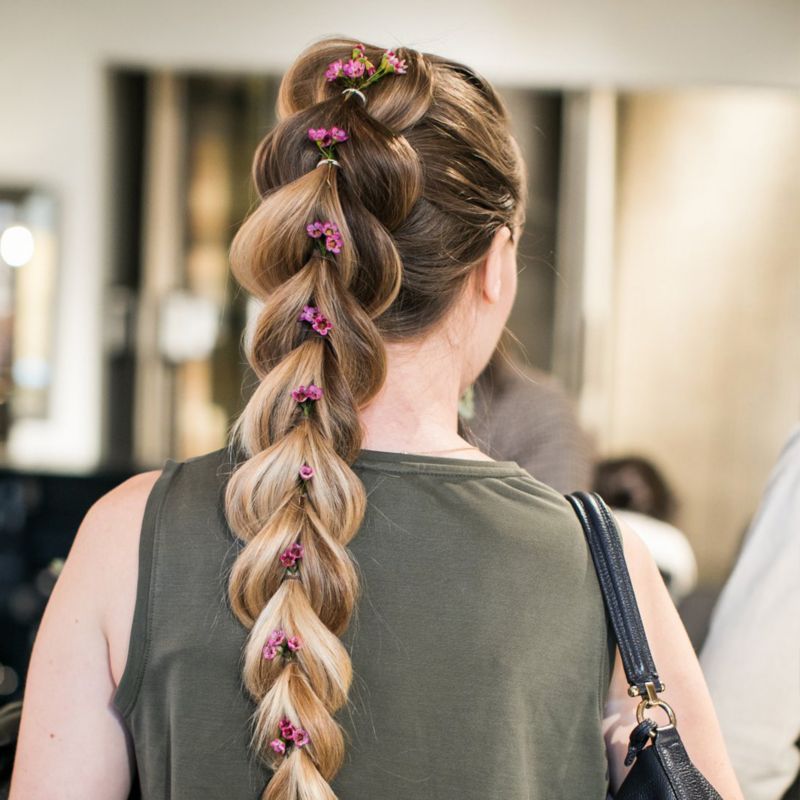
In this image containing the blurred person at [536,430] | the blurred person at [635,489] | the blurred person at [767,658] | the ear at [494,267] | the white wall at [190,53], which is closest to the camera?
the ear at [494,267]

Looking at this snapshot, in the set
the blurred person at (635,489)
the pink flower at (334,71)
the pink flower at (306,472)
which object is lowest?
the blurred person at (635,489)

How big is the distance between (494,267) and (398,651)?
1.23ft

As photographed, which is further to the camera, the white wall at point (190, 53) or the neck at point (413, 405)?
the white wall at point (190, 53)

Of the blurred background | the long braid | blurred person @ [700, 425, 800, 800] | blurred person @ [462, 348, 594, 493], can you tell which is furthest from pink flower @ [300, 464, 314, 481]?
the blurred background

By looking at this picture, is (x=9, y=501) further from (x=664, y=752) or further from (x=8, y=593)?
(x=664, y=752)

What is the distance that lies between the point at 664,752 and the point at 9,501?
2638 mm

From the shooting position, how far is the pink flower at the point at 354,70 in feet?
2.81

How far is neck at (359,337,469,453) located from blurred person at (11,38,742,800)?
0.01 meters

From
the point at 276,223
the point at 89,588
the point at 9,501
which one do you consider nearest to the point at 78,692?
the point at 89,588

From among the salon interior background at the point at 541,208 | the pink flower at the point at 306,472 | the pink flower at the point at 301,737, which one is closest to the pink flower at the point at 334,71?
the pink flower at the point at 306,472

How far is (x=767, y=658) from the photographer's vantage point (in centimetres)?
112

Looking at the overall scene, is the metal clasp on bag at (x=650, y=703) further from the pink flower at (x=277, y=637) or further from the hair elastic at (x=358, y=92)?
the hair elastic at (x=358, y=92)

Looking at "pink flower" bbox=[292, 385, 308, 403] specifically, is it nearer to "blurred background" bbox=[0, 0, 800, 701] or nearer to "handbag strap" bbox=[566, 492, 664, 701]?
"handbag strap" bbox=[566, 492, 664, 701]

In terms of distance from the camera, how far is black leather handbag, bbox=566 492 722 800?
85 cm
